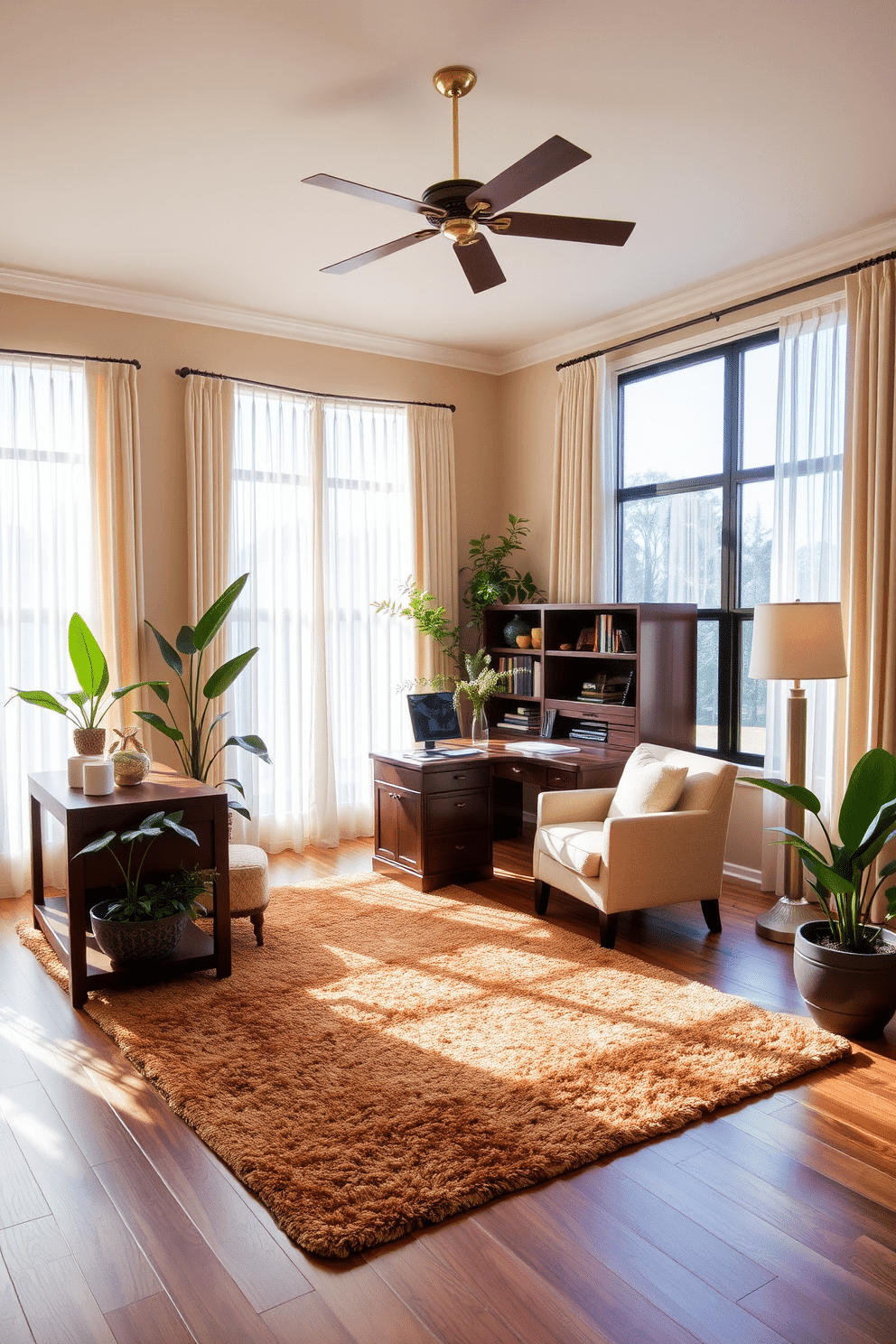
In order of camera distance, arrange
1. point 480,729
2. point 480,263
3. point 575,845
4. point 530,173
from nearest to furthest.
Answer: point 530,173, point 480,263, point 575,845, point 480,729

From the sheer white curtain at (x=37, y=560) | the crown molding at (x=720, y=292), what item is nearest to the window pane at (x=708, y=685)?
the crown molding at (x=720, y=292)

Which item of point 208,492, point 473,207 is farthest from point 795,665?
point 208,492

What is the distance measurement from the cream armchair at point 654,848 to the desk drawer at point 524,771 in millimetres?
565

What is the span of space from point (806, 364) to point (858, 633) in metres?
1.35

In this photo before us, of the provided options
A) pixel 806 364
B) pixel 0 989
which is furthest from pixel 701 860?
pixel 0 989

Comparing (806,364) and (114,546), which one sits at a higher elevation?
(806,364)

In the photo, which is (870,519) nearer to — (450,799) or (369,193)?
(450,799)

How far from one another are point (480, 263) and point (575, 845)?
2.38 metres

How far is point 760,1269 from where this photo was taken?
2023mm

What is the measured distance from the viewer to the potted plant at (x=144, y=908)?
11.2ft

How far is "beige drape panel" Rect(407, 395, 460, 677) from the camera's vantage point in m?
6.13

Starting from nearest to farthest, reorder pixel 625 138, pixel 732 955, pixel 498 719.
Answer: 1. pixel 625 138
2. pixel 732 955
3. pixel 498 719

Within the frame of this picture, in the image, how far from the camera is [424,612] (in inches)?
236

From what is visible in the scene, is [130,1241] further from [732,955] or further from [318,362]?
[318,362]
